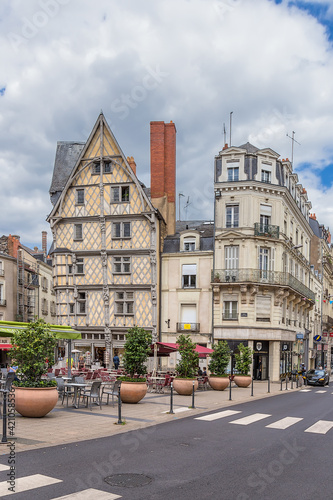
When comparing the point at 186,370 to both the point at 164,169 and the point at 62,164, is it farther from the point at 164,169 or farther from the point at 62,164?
the point at 62,164

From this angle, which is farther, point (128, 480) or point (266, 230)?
point (266, 230)

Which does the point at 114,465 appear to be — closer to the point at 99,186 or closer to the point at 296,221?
the point at 99,186

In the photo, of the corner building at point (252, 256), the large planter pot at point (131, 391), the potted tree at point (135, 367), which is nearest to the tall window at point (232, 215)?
the corner building at point (252, 256)

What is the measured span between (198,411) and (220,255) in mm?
20148

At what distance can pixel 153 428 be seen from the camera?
41.7ft

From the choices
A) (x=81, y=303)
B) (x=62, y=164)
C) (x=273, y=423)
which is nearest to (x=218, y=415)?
(x=273, y=423)

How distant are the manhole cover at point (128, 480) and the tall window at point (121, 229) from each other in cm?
2855

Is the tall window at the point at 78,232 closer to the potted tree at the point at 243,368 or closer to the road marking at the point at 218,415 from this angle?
the potted tree at the point at 243,368

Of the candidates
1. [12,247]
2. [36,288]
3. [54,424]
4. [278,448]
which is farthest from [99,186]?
[278,448]

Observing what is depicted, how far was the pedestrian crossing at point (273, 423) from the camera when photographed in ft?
44.0

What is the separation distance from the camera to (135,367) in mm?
18406

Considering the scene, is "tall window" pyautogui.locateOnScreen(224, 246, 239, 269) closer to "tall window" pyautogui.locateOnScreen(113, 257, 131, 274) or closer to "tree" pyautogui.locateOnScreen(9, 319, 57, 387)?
"tall window" pyautogui.locateOnScreen(113, 257, 131, 274)

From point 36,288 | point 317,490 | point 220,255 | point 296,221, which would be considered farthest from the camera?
point 36,288

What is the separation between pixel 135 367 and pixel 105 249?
18.4 metres
